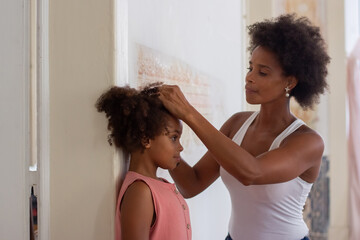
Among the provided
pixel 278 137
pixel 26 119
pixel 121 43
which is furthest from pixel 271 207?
pixel 26 119

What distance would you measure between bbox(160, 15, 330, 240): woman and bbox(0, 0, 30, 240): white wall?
1.83 feet

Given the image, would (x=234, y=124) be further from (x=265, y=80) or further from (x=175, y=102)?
(x=175, y=102)

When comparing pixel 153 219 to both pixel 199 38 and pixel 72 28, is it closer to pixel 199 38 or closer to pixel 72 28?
pixel 72 28

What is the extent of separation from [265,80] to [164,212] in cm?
61

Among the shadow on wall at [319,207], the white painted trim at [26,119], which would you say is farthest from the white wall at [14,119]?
the shadow on wall at [319,207]

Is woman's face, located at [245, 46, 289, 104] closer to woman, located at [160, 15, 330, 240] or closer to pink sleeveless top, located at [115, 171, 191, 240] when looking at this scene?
woman, located at [160, 15, 330, 240]

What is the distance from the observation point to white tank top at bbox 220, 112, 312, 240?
1.57m

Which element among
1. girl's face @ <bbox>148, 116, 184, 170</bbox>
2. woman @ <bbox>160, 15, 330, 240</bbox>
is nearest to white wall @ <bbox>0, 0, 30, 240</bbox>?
girl's face @ <bbox>148, 116, 184, 170</bbox>

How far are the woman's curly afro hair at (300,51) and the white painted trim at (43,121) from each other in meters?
0.80

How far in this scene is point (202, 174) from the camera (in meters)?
1.77

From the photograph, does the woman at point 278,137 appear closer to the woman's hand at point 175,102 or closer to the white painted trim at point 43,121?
the woman's hand at point 175,102

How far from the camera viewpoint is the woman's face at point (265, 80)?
1.58 m

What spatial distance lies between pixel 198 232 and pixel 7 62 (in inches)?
46.4

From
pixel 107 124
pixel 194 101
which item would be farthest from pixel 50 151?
pixel 194 101
